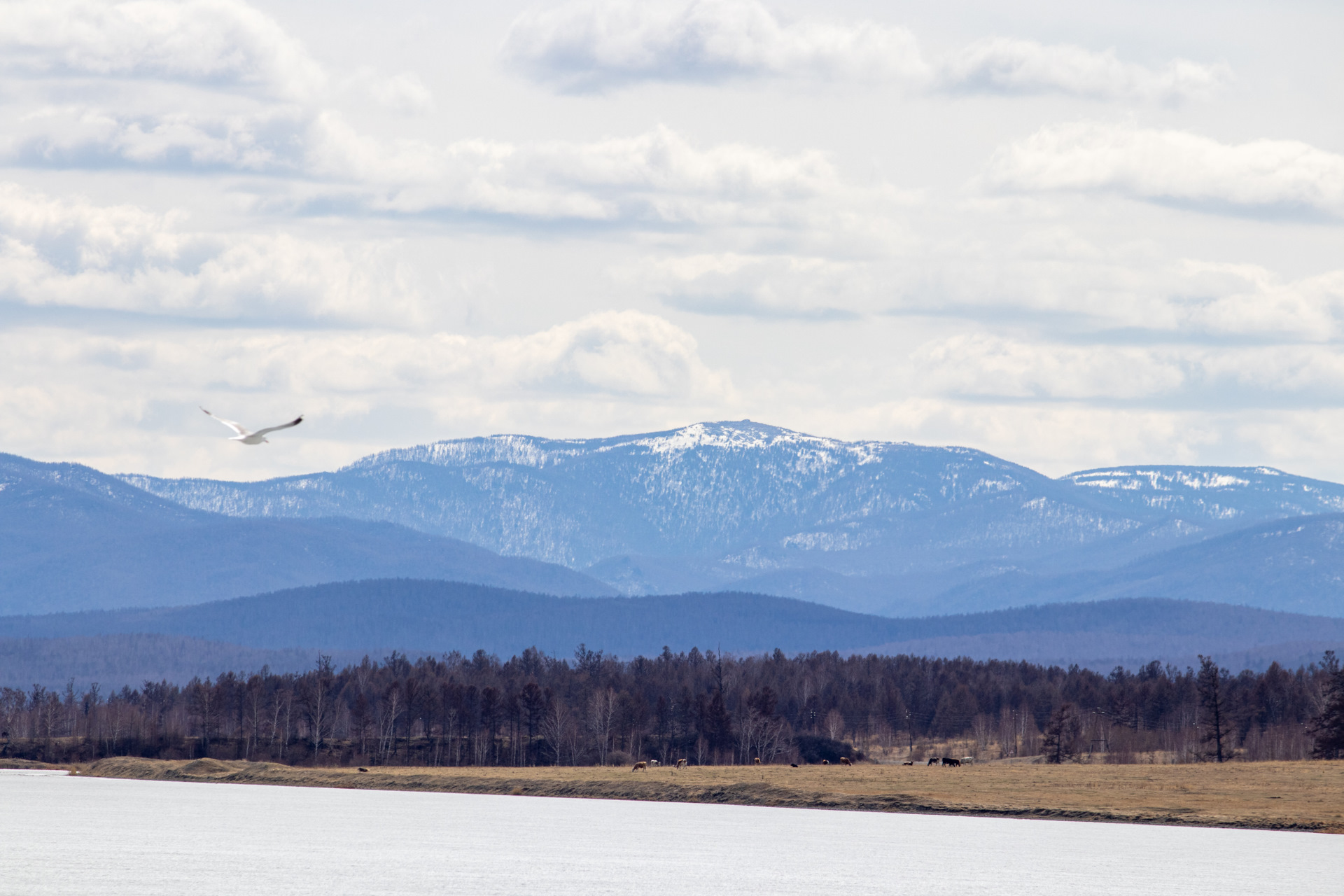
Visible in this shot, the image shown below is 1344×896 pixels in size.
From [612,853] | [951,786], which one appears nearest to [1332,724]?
[951,786]

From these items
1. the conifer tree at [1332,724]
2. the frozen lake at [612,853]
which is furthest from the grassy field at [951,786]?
the conifer tree at [1332,724]

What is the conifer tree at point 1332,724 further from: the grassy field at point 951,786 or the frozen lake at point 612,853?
the frozen lake at point 612,853

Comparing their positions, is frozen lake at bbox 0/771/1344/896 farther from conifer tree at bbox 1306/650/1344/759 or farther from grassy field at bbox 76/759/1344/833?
conifer tree at bbox 1306/650/1344/759

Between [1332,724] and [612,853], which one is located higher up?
[1332,724]

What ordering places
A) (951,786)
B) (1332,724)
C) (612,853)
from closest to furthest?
(612,853), (951,786), (1332,724)

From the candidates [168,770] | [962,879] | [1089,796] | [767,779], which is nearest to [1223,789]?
[1089,796]

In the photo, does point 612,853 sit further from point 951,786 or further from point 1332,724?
point 1332,724

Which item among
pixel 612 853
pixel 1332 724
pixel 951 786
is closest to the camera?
pixel 612 853
